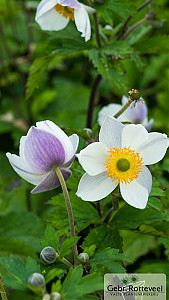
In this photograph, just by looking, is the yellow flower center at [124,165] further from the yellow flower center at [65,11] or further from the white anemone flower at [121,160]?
the yellow flower center at [65,11]

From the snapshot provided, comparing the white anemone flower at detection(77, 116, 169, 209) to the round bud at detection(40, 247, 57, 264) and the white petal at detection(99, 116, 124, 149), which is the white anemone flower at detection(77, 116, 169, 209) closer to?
the white petal at detection(99, 116, 124, 149)

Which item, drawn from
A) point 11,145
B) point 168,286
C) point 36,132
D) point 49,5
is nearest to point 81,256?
point 36,132

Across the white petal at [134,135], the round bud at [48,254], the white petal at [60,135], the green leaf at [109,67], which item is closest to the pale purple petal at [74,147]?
the white petal at [60,135]

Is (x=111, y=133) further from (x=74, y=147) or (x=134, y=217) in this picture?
(x=134, y=217)

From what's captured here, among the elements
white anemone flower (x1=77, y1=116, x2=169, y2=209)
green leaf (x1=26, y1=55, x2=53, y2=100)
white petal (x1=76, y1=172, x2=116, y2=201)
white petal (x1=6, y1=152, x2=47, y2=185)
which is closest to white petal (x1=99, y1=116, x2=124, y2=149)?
white anemone flower (x1=77, y1=116, x2=169, y2=209)

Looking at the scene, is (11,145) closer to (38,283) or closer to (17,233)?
(17,233)

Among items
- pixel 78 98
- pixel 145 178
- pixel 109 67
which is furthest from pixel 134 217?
pixel 78 98
